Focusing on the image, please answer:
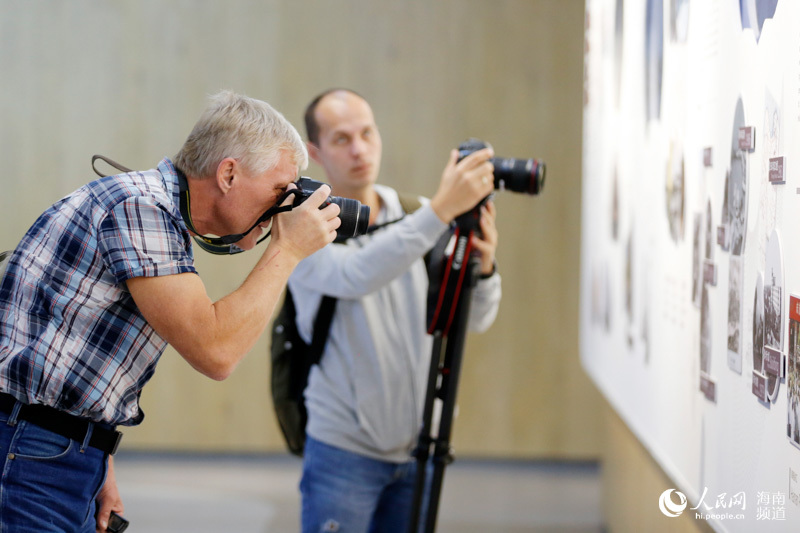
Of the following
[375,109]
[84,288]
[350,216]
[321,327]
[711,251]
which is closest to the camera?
[84,288]

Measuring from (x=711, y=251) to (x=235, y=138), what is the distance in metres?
0.88

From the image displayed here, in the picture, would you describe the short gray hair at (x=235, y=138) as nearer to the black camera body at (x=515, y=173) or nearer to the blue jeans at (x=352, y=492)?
the black camera body at (x=515, y=173)

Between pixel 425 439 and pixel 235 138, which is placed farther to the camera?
pixel 425 439

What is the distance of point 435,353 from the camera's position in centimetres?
183

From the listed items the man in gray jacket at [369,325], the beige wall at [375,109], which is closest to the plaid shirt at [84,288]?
the man in gray jacket at [369,325]

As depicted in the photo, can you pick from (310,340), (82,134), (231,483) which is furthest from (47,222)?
(82,134)

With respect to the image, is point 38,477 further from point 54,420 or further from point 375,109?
point 375,109

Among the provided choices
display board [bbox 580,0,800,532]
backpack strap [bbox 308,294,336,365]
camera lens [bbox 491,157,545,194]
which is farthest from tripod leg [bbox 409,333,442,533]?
display board [bbox 580,0,800,532]

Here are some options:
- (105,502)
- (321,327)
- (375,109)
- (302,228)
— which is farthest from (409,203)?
(375,109)

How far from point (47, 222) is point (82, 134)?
11.6 ft

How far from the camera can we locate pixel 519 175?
1845 mm

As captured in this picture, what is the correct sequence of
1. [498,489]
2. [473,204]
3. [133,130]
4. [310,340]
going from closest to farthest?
[473,204], [310,340], [498,489], [133,130]

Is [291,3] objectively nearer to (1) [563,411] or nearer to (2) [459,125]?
(2) [459,125]

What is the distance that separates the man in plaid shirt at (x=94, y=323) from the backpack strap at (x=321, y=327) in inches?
29.1
